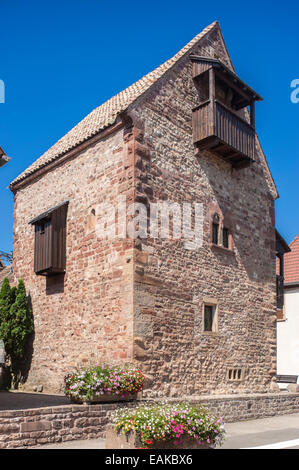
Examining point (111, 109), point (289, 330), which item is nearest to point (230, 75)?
point (111, 109)

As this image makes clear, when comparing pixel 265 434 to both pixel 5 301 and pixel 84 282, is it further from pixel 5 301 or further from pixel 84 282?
pixel 5 301

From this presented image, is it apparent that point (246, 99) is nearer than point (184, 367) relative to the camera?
No

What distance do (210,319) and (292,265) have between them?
39.7 feet

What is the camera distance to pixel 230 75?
1547cm

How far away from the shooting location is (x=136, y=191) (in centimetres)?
1261

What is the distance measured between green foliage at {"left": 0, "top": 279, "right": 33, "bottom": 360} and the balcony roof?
9173 mm

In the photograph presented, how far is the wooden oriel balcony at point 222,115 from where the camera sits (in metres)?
14.6

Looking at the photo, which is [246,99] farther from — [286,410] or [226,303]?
[286,410]

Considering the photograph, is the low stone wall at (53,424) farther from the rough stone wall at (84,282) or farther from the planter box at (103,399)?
the rough stone wall at (84,282)

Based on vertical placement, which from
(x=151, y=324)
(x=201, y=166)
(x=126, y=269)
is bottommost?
(x=151, y=324)

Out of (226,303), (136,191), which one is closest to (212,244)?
(226,303)

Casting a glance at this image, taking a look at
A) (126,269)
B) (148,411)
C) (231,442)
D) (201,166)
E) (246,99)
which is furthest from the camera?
(246,99)

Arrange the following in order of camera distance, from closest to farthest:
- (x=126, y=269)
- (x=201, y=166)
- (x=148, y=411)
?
(x=148, y=411) → (x=126, y=269) → (x=201, y=166)

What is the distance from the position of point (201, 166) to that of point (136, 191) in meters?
3.28
